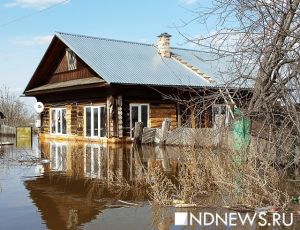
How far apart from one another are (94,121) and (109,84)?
4234mm

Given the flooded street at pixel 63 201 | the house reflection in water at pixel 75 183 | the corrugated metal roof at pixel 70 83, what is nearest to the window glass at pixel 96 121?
the corrugated metal roof at pixel 70 83

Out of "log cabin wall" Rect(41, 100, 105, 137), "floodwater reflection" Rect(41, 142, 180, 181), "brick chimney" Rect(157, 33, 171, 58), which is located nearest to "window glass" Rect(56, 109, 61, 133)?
"log cabin wall" Rect(41, 100, 105, 137)

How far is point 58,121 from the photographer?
31.0m

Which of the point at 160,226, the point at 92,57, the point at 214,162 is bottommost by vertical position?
the point at 160,226

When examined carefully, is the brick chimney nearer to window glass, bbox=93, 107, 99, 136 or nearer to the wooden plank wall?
the wooden plank wall

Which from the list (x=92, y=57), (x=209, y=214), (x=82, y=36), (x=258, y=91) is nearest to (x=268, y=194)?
(x=209, y=214)

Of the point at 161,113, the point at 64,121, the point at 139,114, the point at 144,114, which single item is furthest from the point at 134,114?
the point at 64,121

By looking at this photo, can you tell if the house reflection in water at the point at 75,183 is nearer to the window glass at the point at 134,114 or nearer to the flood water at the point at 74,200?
the flood water at the point at 74,200

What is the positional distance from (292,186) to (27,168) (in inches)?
309

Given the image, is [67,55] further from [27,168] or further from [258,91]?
[258,91]

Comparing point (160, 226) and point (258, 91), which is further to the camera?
point (258, 91)

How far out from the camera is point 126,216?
7.45m

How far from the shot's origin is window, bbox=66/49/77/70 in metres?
28.6

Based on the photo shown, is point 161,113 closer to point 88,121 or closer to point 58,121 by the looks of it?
point 88,121
